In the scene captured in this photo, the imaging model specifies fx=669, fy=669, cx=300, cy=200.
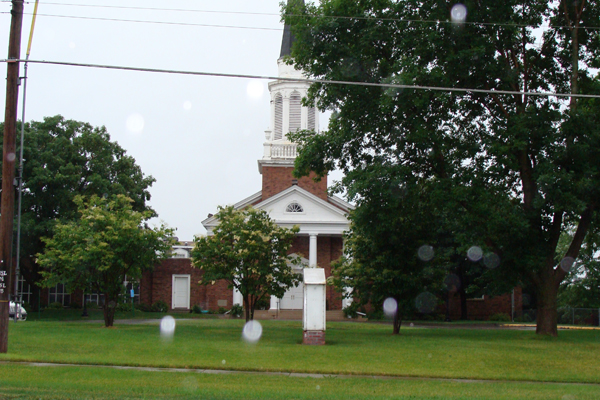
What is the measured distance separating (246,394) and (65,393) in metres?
2.66

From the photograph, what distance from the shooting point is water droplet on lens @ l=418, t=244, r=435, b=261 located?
2488 cm

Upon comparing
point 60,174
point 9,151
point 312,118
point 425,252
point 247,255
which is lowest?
point 247,255

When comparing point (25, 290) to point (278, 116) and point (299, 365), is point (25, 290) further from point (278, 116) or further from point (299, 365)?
point (299, 365)

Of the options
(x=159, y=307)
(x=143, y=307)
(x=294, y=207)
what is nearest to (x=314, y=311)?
(x=294, y=207)

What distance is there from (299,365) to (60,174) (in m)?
31.9

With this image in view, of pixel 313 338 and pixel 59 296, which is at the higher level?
pixel 313 338

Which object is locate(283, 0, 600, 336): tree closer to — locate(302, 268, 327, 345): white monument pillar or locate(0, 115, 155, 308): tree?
locate(302, 268, 327, 345): white monument pillar

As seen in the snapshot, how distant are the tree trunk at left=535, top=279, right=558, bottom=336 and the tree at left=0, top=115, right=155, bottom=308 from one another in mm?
25352

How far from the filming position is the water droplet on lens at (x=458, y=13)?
907 inches

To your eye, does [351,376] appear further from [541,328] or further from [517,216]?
[541,328]

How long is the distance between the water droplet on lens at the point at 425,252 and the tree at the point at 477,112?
1.52 metres

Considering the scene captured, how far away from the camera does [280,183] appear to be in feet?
153

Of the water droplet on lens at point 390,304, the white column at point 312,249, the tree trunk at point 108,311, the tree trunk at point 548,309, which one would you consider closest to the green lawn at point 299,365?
the tree trunk at point 548,309

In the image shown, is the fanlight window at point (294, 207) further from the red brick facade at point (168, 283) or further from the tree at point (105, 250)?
the tree at point (105, 250)
